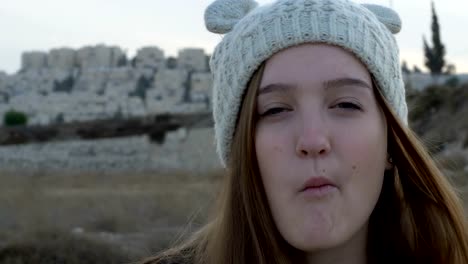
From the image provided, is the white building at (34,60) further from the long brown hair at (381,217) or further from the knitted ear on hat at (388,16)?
the long brown hair at (381,217)

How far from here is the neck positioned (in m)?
1.55

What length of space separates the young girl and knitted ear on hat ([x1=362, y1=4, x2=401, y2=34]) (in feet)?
0.23

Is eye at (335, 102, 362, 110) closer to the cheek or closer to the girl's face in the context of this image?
the girl's face

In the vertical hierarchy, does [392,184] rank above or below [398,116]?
below

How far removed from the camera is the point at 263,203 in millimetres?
1513

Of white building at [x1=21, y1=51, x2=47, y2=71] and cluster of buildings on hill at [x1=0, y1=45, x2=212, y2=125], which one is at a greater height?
white building at [x1=21, y1=51, x2=47, y2=71]

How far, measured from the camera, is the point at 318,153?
1.41 meters

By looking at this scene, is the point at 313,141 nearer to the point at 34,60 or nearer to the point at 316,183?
the point at 316,183

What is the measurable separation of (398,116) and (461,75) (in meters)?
37.3

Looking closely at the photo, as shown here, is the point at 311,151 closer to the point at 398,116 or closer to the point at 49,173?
the point at 398,116

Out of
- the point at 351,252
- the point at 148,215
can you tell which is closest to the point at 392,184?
the point at 351,252

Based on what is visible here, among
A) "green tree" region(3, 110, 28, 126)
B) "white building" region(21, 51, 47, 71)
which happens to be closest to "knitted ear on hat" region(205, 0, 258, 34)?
"green tree" region(3, 110, 28, 126)

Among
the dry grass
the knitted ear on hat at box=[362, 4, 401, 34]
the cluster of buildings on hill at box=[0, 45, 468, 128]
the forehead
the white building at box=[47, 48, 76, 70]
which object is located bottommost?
the dry grass

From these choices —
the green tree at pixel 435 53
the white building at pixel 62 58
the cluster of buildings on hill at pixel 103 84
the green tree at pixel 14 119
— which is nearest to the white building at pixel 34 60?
the cluster of buildings on hill at pixel 103 84
